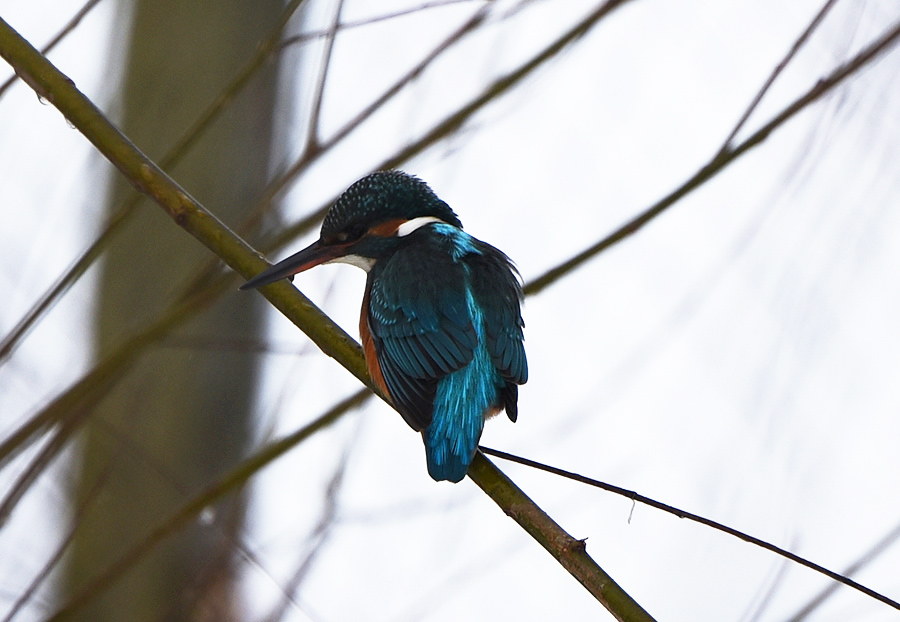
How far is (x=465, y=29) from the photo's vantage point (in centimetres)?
185

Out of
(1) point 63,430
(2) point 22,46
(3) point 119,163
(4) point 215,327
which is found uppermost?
(4) point 215,327

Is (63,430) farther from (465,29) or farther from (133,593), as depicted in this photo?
(133,593)

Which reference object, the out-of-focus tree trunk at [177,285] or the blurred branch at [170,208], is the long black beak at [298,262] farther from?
the out-of-focus tree trunk at [177,285]

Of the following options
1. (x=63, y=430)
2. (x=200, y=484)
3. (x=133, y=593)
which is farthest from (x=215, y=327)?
(x=63, y=430)

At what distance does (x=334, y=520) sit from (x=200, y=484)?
1.35 metres

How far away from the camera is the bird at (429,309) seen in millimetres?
1931

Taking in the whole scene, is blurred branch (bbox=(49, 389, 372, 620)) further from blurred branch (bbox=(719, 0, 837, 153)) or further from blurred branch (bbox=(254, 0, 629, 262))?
blurred branch (bbox=(719, 0, 837, 153))

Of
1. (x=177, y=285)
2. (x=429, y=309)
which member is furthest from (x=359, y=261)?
(x=177, y=285)

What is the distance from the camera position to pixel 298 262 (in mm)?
2039

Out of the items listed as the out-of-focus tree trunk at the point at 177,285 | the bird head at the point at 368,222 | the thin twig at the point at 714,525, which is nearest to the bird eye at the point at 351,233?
the bird head at the point at 368,222

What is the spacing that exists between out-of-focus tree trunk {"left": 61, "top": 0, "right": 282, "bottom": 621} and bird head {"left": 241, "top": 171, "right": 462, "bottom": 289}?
1.07 m

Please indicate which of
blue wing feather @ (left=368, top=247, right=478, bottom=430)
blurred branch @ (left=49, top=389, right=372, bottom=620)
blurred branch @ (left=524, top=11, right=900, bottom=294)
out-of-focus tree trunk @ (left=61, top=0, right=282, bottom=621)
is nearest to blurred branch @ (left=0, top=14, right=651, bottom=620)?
blurred branch @ (left=49, top=389, right=372, bottom=620)

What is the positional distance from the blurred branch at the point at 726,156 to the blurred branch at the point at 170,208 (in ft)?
1.36

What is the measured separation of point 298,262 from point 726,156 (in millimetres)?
836
